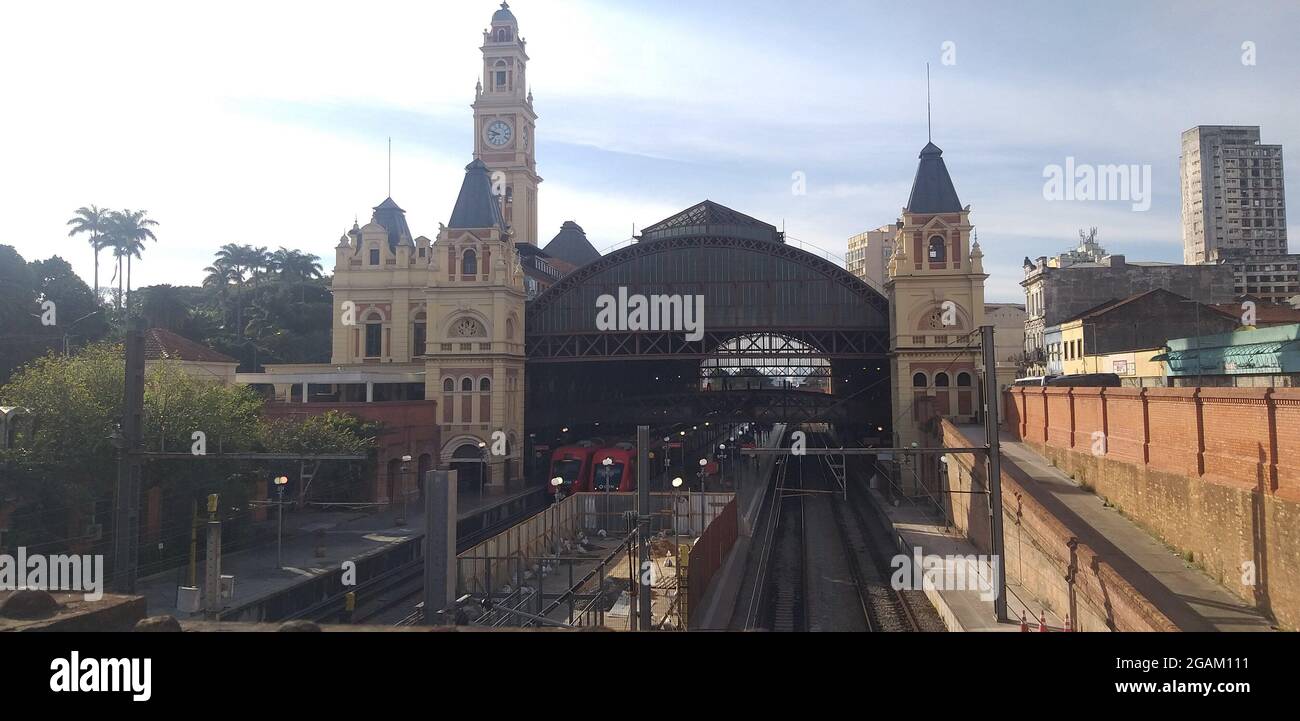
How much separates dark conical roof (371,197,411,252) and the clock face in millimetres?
25286

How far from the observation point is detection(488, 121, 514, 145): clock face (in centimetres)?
8278

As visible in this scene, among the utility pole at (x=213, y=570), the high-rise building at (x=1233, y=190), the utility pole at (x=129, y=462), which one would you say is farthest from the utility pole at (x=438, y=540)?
the high-rise building at (x=1233, y=190)

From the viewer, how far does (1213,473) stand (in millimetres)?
19000

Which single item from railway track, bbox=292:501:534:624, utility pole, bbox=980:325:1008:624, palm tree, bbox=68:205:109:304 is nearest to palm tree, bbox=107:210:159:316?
palm tree, bbox=68:205:109:304

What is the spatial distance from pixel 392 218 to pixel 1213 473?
55391 millimetres

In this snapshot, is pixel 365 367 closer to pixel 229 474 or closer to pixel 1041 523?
pixel 229 474

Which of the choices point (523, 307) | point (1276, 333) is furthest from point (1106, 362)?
point (523, 307)

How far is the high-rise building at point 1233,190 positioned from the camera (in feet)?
327

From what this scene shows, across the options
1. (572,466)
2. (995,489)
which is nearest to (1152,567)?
(995,489)

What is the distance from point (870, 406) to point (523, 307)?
1070 inches

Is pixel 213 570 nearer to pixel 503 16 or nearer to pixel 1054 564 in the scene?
pixel 1054 564

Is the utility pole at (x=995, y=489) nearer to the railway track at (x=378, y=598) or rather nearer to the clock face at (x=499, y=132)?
the railway track at (x=378, y=598)

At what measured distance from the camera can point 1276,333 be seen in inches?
1005

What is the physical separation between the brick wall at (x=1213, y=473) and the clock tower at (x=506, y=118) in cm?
6526
